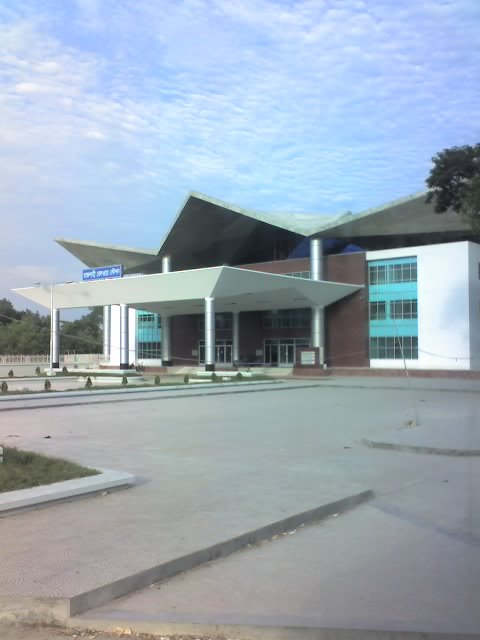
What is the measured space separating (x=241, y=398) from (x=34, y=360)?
47.5m

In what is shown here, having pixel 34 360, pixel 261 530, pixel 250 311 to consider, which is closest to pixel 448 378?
pixel 250 311

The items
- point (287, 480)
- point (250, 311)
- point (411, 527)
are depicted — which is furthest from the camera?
point (250, 311)

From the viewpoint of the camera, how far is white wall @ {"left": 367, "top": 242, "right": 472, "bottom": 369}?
4588cm

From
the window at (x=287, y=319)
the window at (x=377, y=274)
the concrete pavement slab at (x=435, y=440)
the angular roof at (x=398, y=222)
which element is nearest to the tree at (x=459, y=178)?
the concrete pavement slab at (x=435, y=440)

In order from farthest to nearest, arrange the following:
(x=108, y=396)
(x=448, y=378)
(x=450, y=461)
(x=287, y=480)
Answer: (x=448, y=378) < (x=108, y=396) < (x=450, y=461) < (x=287, y=480)

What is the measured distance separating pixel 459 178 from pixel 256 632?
25232 millimetres

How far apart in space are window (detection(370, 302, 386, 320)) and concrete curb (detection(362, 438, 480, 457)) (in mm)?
38808

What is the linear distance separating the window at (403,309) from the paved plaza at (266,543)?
35.5 meters

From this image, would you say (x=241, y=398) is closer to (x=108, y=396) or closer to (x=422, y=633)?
(x=108, y=396)

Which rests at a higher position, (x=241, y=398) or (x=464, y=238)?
(x=464, y=238)

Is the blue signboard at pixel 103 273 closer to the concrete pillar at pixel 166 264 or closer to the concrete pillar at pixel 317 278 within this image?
the concrete pillar at pixel 166 264

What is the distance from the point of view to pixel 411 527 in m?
6.96

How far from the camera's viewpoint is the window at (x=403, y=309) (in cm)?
4881

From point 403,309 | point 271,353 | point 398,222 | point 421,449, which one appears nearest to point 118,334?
point 271,353
